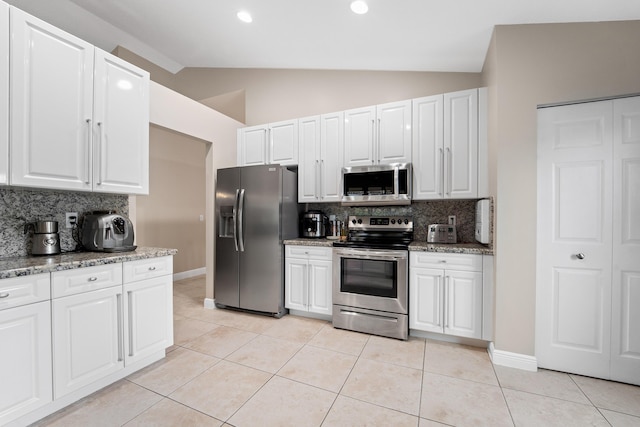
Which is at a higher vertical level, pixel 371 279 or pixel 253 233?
pixel 253 233

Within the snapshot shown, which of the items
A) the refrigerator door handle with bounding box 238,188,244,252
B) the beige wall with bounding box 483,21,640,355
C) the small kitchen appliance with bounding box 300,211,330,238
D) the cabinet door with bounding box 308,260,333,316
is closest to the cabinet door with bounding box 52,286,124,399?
the refrigerator door handle with bounding box 238,188,244,252

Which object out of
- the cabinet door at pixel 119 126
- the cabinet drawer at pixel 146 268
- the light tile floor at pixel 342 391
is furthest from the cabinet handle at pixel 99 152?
the light tile floor at pixel 342 391

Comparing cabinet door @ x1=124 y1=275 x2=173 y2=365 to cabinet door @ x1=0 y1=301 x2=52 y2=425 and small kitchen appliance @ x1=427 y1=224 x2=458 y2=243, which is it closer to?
cabinet door @ x1=0 y1=301 x2=52 y2=425

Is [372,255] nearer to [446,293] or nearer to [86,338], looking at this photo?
[446,293]

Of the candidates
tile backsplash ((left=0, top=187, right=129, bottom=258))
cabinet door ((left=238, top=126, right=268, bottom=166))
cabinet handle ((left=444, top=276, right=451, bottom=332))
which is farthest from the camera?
cabinet door ((left=238, top=126, right=268, bottom=166))

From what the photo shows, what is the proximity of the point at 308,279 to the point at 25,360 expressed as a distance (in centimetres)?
225

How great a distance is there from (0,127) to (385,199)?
2.96 metres

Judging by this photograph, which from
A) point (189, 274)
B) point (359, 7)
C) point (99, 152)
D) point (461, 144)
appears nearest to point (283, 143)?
point (359, 7)

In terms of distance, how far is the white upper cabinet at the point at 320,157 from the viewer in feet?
10.9

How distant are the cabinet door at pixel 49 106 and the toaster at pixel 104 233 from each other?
275mm

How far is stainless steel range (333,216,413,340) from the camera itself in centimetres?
270

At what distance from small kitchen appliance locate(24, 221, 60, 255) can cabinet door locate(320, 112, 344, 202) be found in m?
2.46

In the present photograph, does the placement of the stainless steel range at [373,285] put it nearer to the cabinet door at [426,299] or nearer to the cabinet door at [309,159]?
the cabinet door at [426,299]

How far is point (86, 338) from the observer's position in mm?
1773
